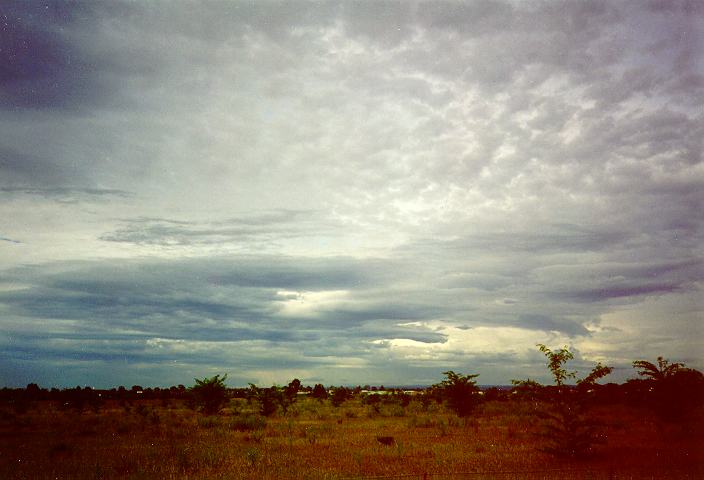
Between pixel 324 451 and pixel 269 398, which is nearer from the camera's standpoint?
pixel 324 451

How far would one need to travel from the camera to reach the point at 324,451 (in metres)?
24.3

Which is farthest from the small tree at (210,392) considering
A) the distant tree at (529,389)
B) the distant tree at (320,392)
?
the distant tree at (320,392)

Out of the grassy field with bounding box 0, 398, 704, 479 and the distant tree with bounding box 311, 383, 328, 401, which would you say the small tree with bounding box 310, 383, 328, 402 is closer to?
the distant tree with bounding box 311, 383, 328, 401

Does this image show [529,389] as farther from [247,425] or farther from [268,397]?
[268,397]

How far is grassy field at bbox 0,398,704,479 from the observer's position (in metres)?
18.6

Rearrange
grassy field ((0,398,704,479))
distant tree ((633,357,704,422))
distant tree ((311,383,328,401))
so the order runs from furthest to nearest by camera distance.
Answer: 1. distant tree ((311,383,328,401))
2. distant tree ((633,357,704,422))
3. grassy field ((0,398,704,479))

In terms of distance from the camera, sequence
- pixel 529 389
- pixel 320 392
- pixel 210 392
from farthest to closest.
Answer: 1. pixel 320 392
2. pixel 210 392
3. pixel 529 389

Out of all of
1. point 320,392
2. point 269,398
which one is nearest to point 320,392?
point 320,392

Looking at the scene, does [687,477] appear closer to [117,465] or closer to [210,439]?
[117,465]

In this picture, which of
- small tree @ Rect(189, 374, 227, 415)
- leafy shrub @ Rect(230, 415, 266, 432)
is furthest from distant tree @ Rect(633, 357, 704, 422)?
small tree @ Rect(189, 374, 227, 415)

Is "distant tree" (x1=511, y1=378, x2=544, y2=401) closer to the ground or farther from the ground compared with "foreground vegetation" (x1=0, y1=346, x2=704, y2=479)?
farther from the ground

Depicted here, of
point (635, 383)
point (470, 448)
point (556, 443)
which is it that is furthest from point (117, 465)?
point (635, 383)

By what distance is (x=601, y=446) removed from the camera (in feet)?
87.6

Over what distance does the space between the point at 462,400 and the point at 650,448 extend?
19.9 metres
